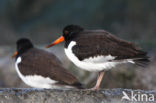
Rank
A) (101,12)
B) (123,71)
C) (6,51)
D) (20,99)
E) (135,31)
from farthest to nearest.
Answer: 1. (101,12)
2. (135,31)
3. (6,51)
4. (123,71)
5. (20,99)

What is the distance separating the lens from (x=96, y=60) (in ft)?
16.3

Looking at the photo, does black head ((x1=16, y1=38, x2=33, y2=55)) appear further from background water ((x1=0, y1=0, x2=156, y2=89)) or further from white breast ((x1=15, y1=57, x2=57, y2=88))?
background water ((x1=0, y1=0, x2=156, y2=89))

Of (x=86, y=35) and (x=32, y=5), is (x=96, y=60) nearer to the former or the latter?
(x=86, y=35)

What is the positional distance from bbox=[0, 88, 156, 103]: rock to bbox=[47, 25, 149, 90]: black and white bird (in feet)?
1.41

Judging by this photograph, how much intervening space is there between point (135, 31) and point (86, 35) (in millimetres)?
6829

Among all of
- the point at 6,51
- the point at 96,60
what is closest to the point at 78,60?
the point at 96,60

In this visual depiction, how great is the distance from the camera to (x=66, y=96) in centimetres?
459

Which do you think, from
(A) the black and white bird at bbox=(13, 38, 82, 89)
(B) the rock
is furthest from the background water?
(B) the rock

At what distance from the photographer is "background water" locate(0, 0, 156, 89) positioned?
852 centimetres

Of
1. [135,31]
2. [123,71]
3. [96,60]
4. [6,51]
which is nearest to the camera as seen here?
[96,60]

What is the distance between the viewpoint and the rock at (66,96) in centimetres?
450

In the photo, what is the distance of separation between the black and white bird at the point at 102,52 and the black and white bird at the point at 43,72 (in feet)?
3.41

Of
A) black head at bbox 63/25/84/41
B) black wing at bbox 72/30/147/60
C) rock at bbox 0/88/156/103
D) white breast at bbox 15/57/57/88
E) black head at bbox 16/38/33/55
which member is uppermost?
black head at bbox 63/25/84/41

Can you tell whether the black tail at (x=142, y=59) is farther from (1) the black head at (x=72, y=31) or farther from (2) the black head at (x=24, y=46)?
(2) the black head at (x=24, y=46)
